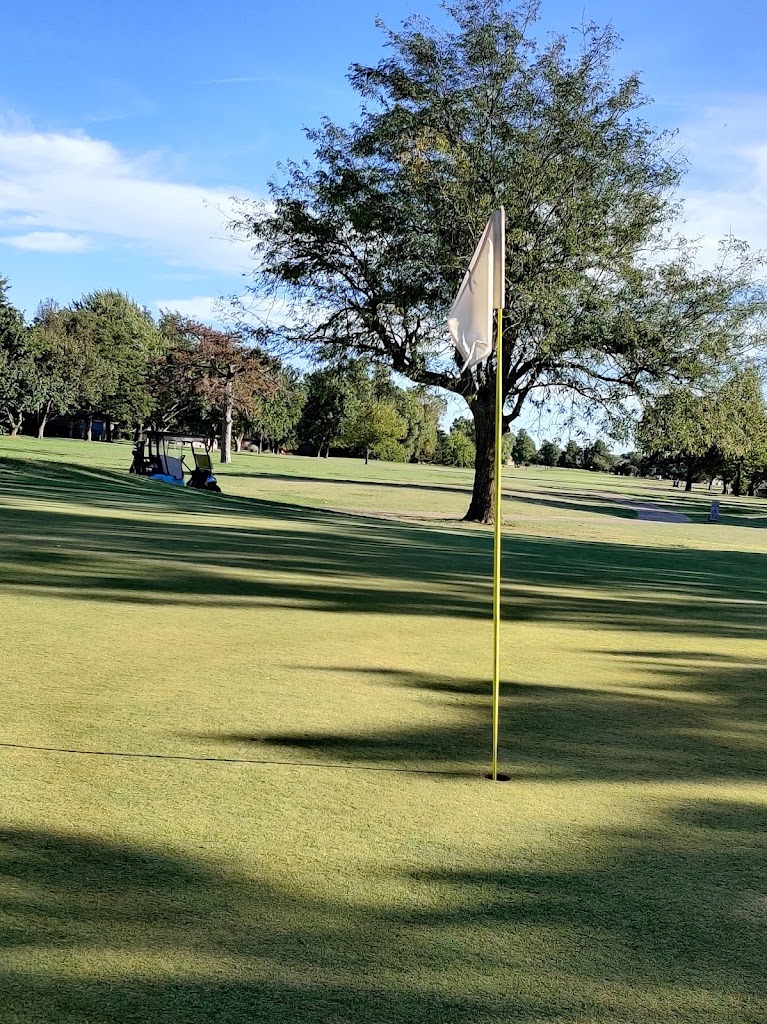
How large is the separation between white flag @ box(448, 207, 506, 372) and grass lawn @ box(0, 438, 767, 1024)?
2.10m

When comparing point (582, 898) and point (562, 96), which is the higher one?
point (562, 96)

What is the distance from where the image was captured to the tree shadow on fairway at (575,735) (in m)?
5.10

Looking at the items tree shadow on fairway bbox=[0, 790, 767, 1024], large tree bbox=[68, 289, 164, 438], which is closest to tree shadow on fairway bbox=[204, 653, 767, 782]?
tree shadow on fairway bbox=[0, 790, 767, 1024]

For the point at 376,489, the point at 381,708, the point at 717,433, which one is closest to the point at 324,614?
the point at 381,708

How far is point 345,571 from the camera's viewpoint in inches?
533

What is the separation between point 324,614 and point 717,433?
22.4 m

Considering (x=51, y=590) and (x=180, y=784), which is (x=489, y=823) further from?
(x=51, y=590)

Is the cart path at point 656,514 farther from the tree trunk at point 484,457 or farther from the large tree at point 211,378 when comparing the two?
the large tree at point 211,378

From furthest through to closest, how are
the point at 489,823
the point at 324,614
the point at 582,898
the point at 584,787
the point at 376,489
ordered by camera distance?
the point at 376,489 < the point at 324,614 < the point at 584,787 < the point at 489,823 < the point at 582,898

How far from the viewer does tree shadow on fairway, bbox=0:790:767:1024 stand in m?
2.71

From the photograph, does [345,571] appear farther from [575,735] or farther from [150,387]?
[150,387]

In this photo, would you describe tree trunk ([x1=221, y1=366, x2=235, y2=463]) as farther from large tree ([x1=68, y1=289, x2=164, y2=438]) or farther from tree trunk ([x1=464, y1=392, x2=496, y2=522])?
tree trunk ([x1=464, y1=392, x2=496, y2=522])

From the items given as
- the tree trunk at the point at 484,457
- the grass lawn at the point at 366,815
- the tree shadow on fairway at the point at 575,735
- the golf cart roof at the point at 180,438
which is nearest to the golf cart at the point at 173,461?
the golf cart roof at the point at 180,438

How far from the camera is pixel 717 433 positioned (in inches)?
1156
